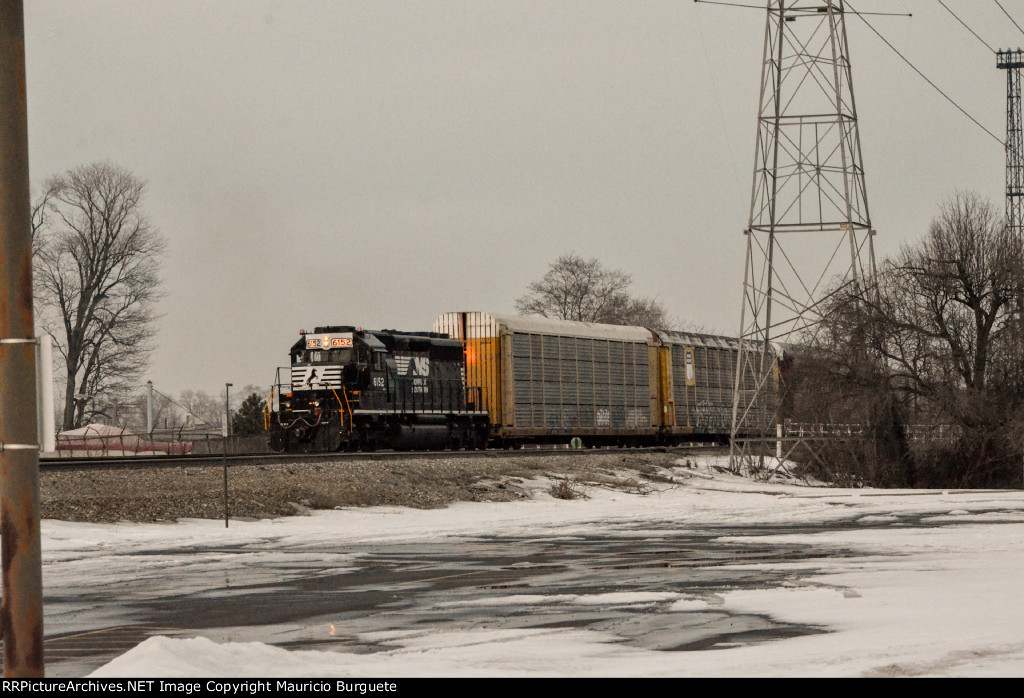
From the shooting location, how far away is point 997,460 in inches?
1328

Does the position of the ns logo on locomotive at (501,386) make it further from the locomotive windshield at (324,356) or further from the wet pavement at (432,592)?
the wet pavement at (432,592)

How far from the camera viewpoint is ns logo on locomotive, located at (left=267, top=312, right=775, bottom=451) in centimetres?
3559

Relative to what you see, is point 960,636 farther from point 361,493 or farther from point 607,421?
point 607,421

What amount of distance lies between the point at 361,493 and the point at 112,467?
5.69 meters

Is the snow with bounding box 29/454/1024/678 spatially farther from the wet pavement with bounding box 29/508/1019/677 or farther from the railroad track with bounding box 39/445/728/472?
the railroad track with bounding box 39/445/728/472

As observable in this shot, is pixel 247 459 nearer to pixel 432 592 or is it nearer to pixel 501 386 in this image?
pixel 501 386

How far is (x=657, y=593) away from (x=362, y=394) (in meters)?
23.8

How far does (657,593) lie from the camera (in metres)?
12.1

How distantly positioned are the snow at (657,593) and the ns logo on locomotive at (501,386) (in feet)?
32.0

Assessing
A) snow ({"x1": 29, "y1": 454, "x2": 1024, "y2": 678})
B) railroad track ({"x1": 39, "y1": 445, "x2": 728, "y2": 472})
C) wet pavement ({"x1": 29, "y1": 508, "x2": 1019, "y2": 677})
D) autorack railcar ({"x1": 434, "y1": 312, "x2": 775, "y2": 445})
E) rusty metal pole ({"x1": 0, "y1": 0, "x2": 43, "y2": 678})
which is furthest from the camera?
autorack railcar ({"x1": 434, "y1": 312, "x2": 775, "y2": 445})

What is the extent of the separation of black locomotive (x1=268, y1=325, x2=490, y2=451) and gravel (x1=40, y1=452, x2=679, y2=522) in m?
3.63

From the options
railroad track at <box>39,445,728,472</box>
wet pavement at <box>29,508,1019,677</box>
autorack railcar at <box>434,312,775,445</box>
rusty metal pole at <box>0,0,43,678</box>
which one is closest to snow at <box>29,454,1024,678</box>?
wet pavement at <box>29,508,1019,677</box>
